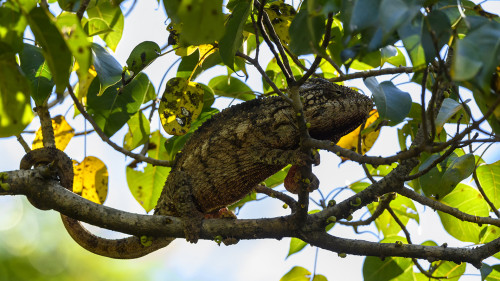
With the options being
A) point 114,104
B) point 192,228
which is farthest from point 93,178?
point 192,228

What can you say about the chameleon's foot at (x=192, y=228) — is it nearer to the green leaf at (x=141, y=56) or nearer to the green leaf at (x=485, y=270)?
the green leaf at (x=141, y=56)

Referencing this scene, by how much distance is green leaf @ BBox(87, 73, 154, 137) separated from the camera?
1715 millimetres

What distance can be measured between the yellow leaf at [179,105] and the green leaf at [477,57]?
46.3 inches

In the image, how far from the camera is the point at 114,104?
5.78 ft

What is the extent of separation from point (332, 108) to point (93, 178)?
102 cm

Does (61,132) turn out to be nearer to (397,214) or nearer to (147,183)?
(147,183)

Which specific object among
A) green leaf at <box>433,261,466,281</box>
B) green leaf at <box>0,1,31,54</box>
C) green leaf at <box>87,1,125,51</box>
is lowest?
green leaf at <box>433,261,466,281</box>


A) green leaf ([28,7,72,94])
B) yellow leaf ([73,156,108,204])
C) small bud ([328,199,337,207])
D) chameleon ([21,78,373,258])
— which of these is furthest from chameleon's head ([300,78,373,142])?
green leaf ([28,7,72,94])

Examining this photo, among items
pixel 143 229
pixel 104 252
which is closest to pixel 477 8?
pixel 143 229

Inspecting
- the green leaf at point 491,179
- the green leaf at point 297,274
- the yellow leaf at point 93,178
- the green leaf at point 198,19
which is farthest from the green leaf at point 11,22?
the green leaf at point 491,179

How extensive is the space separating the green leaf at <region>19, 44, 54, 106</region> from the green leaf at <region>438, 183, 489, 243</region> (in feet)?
5.25

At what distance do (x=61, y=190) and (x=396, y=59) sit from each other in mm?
1573

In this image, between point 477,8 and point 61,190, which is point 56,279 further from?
point 477,8

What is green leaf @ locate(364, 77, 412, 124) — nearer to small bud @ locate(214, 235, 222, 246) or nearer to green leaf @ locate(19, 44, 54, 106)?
small bud @ locate(214, 235, 222, 246)
